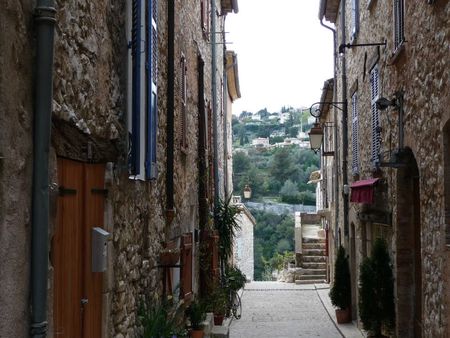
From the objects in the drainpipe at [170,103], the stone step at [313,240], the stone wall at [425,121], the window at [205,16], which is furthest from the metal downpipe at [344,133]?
the stone step at [313,240]

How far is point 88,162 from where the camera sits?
15.6 ft

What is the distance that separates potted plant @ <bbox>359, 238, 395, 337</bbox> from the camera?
930cm

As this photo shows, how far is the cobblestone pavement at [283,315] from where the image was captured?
1216cm

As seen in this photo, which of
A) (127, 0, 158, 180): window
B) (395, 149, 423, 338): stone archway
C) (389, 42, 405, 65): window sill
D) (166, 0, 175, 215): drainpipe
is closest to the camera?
(127, 0, 158, 180): window

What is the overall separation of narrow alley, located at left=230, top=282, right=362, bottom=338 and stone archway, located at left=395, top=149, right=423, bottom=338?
10.1 ft

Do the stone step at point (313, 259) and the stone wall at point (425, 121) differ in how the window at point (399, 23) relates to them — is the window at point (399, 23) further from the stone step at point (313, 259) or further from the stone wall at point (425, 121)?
the stone step at point (313, 259)

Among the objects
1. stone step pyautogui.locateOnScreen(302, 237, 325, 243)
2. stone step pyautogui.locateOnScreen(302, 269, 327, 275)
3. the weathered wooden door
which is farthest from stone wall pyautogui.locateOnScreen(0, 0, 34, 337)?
stone step pyautogui.locateOnScreen(302, 237, 325, 243)

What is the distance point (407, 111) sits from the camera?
25.4ft

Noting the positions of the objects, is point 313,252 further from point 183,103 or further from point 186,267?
point 183,103

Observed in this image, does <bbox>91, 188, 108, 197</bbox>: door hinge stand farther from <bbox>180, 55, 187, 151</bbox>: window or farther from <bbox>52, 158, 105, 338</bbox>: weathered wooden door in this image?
<bbox>180, 55, 187, 151</bbox>: window

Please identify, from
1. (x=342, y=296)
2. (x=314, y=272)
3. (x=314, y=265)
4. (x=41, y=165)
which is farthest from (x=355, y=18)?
(x=314, y=265)

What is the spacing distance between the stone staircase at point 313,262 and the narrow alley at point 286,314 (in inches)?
48.6

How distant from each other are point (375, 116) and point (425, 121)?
3613mm

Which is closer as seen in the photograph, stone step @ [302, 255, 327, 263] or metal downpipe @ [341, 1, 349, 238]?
metal downpipe @ [341, 1, 349, 238]
